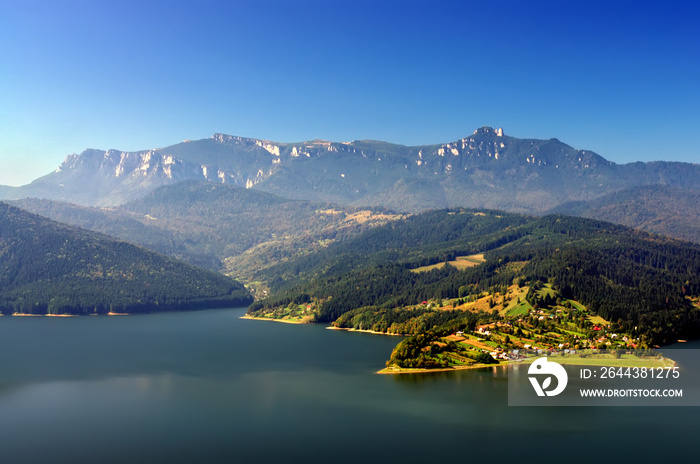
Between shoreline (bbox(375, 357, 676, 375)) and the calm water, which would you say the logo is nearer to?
shoreline (bbox(375, 357, 676, 375))

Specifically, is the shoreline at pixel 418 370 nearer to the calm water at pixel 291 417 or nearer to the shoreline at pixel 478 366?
the shoreline at pixel 478 366

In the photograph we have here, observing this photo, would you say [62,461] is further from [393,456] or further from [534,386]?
[534,386]

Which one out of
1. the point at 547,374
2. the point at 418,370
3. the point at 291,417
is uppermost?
the point at 547,374

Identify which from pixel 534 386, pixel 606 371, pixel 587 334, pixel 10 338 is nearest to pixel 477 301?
pixel 587 334

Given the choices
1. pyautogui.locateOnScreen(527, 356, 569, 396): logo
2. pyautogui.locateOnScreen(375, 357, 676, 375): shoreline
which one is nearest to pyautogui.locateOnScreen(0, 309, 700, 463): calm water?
pyautogui.locateOnScreen(375, 357, 676, 375): shoreline

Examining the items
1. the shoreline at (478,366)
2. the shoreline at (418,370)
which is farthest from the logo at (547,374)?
the shoreline at (418,370)

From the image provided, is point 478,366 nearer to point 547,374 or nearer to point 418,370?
point 418,370

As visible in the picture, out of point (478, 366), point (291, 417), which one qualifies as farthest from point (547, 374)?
point (291, 417)
